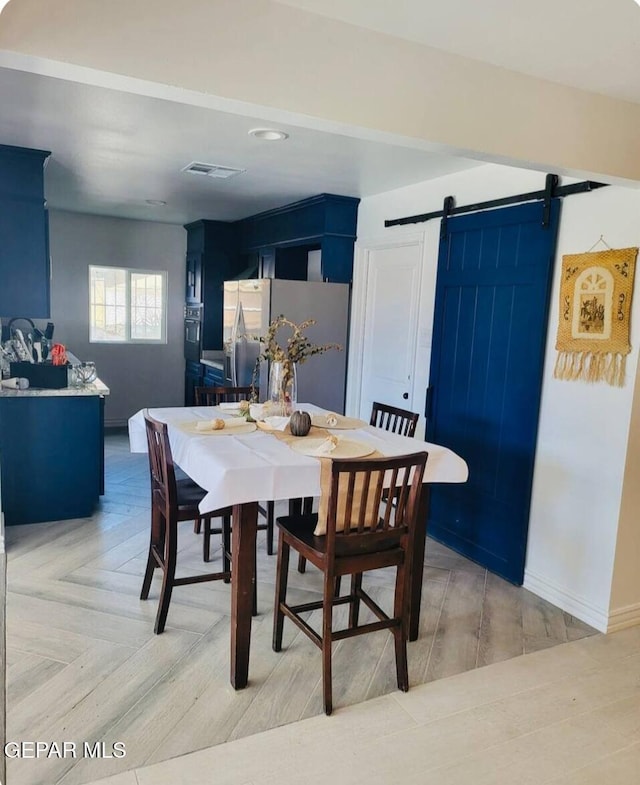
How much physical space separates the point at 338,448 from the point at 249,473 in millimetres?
455

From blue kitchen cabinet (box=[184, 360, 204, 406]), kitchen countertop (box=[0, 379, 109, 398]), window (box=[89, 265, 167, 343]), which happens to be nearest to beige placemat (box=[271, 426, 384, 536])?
kitchen countertop (box=[0, 379, 109, 398])

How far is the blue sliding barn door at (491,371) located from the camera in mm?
3170

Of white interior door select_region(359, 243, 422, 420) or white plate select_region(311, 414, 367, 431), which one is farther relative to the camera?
white interior door select_region(359, 243, 422, 420)

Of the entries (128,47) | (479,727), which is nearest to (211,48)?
(128,47)

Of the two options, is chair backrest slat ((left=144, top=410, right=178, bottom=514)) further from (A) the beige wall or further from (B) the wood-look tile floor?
(A) the beige wall

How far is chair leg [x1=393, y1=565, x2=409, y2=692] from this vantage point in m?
2.29

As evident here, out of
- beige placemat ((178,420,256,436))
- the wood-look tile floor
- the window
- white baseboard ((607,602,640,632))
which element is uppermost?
the window

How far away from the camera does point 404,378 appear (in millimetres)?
4305

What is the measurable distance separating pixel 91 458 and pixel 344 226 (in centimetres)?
263

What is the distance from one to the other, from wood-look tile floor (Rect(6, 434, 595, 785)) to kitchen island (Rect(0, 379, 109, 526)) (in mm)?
250

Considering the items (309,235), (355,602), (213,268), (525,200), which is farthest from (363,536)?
(213,268)

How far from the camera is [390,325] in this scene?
443 cm

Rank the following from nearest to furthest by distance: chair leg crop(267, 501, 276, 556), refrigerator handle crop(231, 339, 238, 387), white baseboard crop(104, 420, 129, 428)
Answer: chair leg crop(267, 501, 276, 556), refrigerator handle crop(231, 339, 238, 387), white baseboard crop(104, 420, 129, 428)

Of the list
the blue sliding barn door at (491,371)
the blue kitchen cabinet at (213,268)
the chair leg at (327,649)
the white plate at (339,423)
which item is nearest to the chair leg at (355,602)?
the chair leg at (327,649)
